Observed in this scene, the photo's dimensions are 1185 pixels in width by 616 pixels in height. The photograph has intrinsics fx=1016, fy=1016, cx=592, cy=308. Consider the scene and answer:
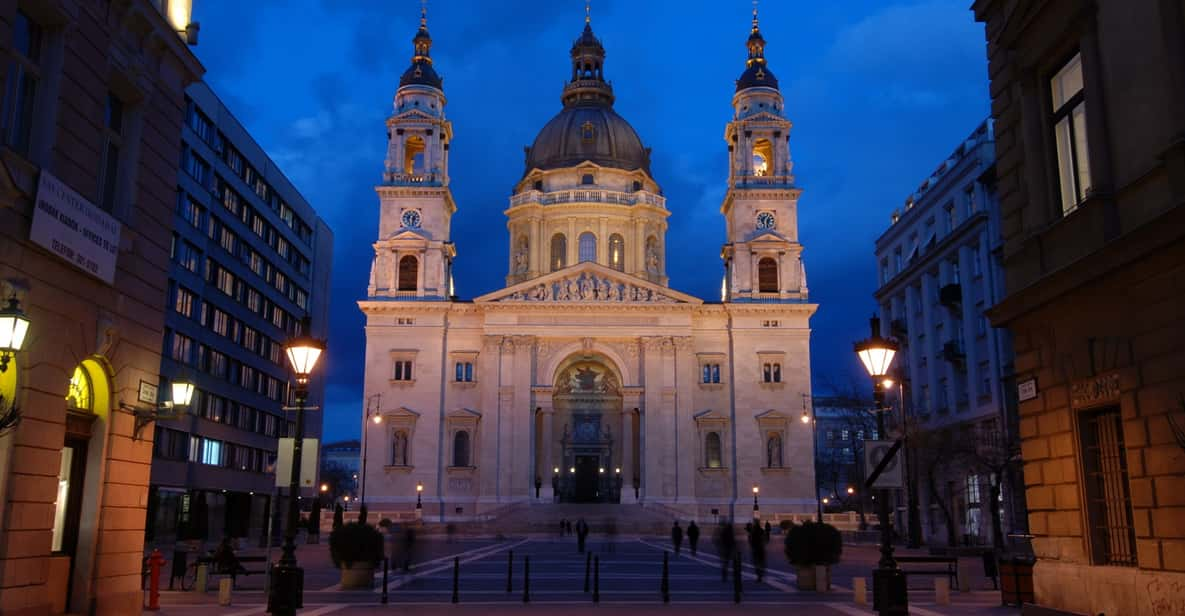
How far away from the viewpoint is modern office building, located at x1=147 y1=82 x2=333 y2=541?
57.1m

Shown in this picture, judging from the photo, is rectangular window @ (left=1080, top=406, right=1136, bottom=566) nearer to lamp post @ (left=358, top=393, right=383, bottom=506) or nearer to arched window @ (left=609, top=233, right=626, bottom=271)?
lamp post @ (left=358, top=393, right=383, bottom=506)

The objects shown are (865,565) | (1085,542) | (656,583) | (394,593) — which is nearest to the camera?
(1085,542)

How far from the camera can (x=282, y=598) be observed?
14.3 m

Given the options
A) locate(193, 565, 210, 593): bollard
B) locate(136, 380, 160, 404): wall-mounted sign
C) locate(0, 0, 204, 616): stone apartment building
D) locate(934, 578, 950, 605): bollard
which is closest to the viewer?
locate(0, 0, 204, 616): stone apartment building

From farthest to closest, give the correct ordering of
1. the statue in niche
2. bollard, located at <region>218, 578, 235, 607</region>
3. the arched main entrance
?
the statue in niche, the arched main entrance, bollard, located at <region>218, 578, 235, 607</region>

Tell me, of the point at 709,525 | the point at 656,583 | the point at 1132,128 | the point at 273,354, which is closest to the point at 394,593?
the point at 656,583

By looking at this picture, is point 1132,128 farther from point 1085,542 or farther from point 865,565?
point 865,565

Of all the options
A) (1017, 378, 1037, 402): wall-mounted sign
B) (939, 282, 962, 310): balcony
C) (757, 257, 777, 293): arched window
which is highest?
(757, 257, 777, 293): arched window

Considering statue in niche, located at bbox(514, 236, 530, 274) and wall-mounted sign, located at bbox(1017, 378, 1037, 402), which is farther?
statue in niche, located at bbox(514, 236, 530, 274)

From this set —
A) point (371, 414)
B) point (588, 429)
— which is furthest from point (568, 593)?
point (588, 429)

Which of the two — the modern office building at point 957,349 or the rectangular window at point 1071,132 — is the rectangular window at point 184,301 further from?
the rectangular window at point 1071,132

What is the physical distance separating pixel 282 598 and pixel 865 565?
26.4 meters

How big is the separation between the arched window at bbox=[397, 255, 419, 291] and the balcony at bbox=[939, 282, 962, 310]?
122 feet

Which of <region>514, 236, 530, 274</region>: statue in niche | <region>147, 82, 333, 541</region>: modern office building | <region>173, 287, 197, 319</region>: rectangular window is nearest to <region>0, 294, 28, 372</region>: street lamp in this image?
<region>147, 82, 333, 541</region>: modern office building
